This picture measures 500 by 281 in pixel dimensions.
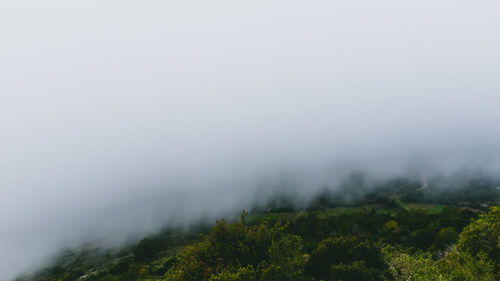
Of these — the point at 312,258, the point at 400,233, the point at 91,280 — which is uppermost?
the point at 312,258

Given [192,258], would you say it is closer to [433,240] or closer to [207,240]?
[207,240]

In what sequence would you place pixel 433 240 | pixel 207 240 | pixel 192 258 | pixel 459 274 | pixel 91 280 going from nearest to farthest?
pixel 459 274
pixel 192 258
pixel 207 240
pixel 433 240
pixel 91 280

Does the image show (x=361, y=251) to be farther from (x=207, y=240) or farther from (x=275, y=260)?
(x=207, y=240)

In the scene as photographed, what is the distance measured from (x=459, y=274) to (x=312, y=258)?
75887 mm

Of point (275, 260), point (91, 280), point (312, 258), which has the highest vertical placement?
point (275, 260)

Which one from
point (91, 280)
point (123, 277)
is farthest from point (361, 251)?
point (91, 280)

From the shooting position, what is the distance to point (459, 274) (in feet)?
139

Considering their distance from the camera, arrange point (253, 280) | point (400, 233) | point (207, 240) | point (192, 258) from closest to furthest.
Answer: point (253, 280)
point (192, 258)
point (207, 240)
point (400, 233)

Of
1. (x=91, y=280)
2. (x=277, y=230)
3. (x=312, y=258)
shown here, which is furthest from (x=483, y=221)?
(x=91, y=280)

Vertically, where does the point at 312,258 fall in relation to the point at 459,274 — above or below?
below

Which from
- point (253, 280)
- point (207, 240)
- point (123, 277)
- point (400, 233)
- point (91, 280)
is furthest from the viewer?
point (91, 280)

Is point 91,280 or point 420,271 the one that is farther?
point 91,280

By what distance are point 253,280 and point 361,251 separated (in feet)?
267

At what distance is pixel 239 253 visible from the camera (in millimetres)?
53594
